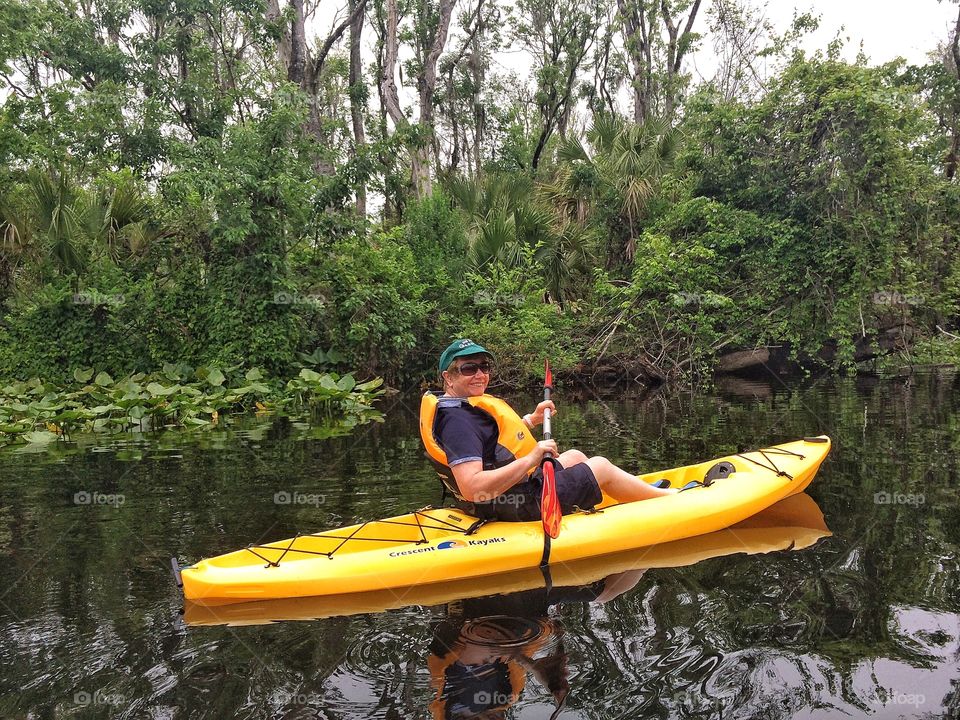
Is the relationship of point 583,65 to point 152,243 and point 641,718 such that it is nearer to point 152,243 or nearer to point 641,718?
point 152,243

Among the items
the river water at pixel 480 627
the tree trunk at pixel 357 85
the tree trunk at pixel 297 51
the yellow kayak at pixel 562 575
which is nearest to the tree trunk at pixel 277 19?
the tree trunk at pixel 297 51

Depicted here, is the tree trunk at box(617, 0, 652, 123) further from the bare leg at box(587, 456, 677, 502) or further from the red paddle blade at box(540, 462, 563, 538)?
the red paddle blade at box(540, 462, 563, 538)

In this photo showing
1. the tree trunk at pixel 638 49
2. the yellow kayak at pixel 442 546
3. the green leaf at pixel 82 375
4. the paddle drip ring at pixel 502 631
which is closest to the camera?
the paddle drip ring at pixel 502 631

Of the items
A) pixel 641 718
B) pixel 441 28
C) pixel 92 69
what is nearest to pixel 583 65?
pixel 441 28

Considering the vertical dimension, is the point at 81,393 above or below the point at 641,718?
above

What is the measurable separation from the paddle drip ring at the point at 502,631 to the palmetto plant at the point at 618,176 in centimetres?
1276

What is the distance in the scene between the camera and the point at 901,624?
3.29 m

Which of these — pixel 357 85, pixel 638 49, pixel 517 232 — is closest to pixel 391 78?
pixel 357 85

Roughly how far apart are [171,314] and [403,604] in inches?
378

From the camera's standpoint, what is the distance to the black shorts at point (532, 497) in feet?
14.3

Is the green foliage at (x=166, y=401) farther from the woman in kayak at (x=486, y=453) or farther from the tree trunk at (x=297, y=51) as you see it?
the tree trunk at (x=297, y=51)

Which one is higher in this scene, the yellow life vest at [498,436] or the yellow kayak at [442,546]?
the yellow life vest at [498,436]

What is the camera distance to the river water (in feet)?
9.16

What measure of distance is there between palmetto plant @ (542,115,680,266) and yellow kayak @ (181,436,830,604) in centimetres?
1100
